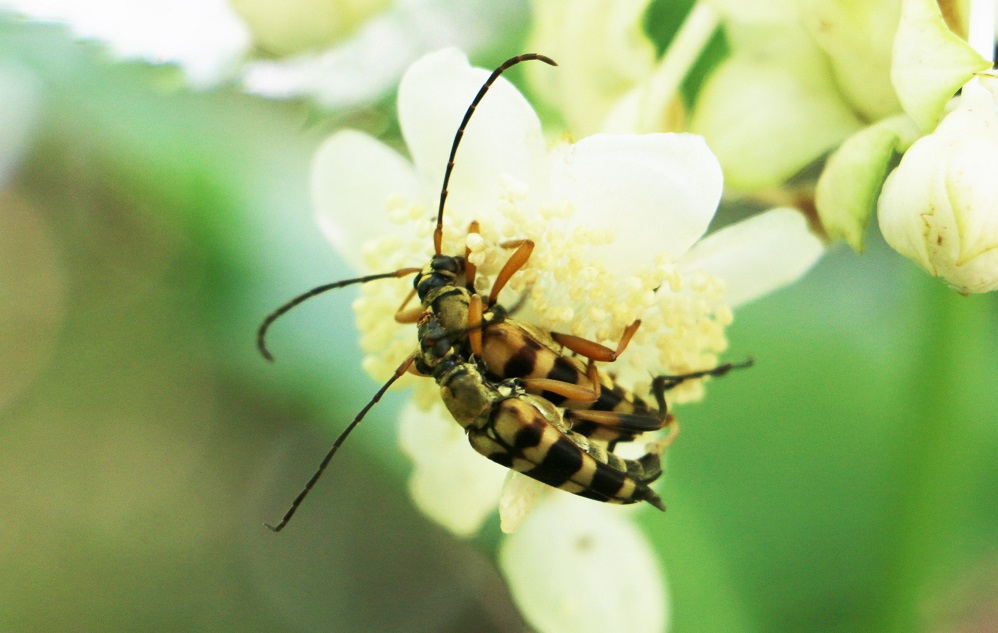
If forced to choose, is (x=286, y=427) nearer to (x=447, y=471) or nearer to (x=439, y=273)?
(x=447, y=471)

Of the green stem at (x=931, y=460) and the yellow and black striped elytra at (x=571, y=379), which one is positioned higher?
the yellow and black striped elytra at (x=571, y=379)

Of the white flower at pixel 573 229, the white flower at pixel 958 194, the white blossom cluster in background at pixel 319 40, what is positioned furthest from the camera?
the white blossom cluster in background at pixel 319 40

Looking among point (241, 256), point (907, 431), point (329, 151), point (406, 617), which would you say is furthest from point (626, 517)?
point (406, 617)

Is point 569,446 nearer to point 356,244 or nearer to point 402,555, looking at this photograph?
point 356,244

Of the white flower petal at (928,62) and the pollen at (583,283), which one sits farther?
the pollen at (583,283)

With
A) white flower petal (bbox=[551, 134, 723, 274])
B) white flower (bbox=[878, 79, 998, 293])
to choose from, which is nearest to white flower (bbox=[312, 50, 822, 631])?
white flower petal (bbox=[551, 134, 723, 274])

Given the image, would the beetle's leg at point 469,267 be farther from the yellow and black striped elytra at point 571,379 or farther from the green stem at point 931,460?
the green stem at point 931,460

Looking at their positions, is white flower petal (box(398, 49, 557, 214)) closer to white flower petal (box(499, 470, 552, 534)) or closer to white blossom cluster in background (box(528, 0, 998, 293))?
white blossom cluster in background (box(528, 0, 998, 293))

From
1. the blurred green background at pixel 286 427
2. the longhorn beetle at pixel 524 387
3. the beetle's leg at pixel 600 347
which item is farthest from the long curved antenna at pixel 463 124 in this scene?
the blurred green background at pixel 286 427
